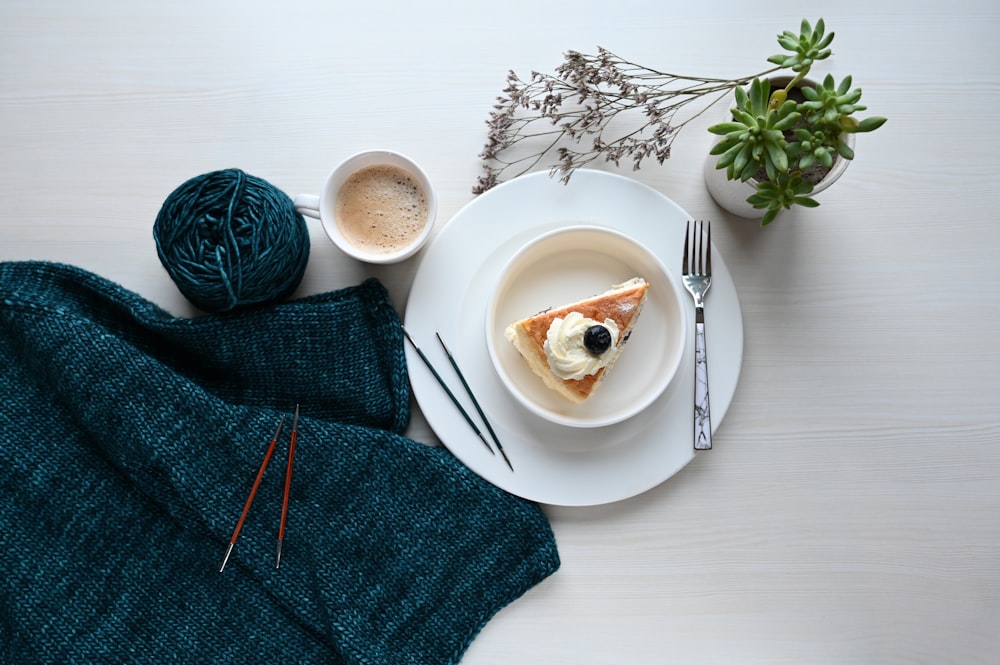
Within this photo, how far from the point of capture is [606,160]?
109 centimetres

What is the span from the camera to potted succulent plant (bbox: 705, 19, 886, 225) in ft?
2.93

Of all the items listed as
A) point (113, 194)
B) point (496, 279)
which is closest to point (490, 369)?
point (496, 279)

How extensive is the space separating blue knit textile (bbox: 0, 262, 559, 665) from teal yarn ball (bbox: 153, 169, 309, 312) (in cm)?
10

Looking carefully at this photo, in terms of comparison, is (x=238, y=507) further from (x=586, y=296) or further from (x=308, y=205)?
(x=586, y=296)

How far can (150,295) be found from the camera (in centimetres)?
112

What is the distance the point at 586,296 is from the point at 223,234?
0.54m

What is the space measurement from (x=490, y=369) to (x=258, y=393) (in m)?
0.36

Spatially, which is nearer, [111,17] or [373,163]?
[373,163]

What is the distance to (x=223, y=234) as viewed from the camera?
3.15 ft

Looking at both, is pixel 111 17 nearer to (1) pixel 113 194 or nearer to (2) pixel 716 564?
(1) pixel 113 194

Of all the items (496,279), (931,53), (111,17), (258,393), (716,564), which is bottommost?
(716,564)

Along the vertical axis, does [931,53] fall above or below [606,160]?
above

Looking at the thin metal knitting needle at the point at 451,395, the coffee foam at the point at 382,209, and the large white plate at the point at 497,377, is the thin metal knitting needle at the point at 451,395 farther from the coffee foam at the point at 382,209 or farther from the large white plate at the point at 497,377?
the coffee foam at the point at 382,209

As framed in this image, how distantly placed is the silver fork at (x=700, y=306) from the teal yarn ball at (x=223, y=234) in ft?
1.93
